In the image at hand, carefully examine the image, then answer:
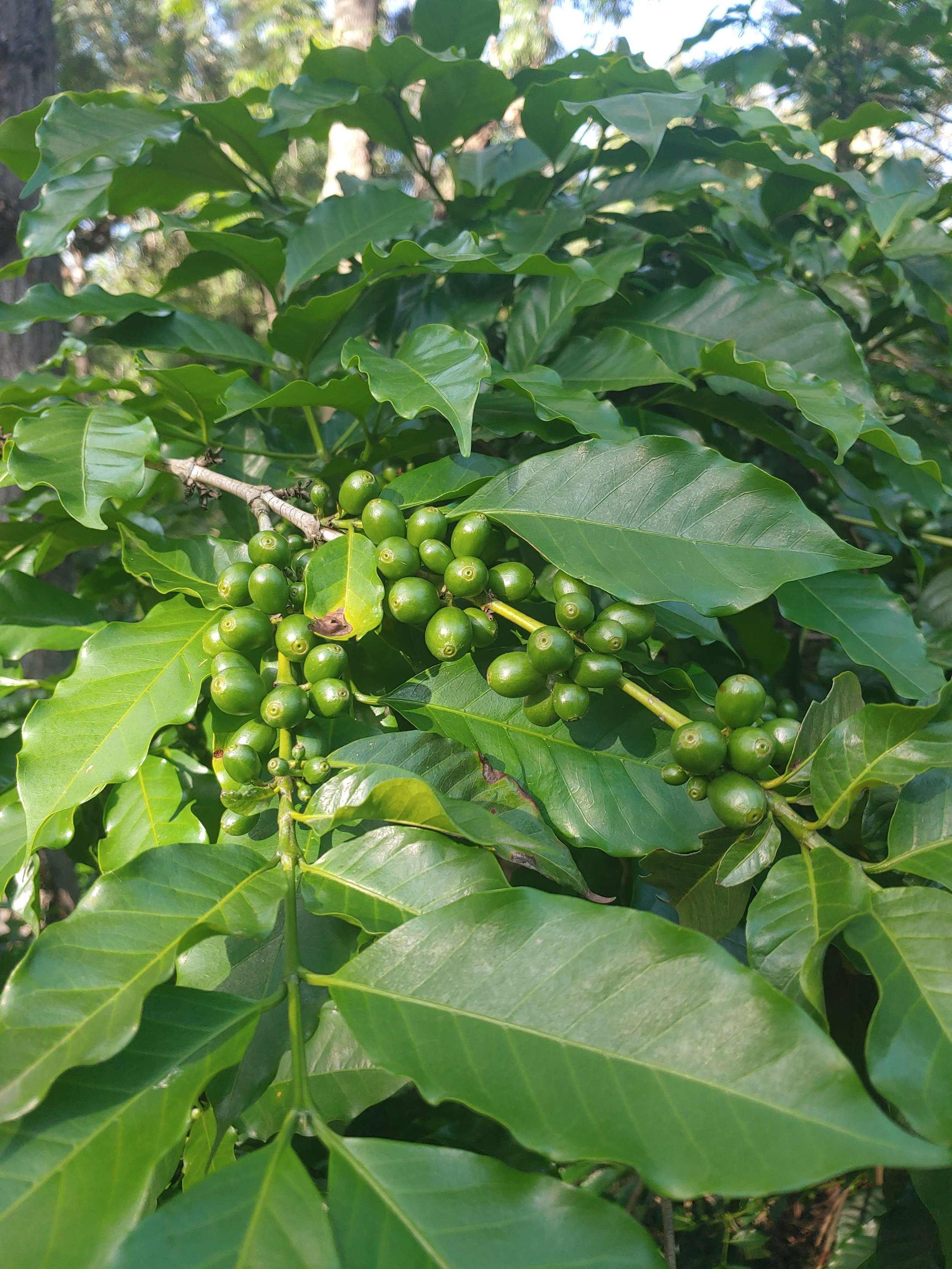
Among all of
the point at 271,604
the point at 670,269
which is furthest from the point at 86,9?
the point at 271,604

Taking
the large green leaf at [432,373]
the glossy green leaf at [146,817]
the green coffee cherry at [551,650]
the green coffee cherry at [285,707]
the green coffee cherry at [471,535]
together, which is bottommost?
the glossy green leaf at [146,817]

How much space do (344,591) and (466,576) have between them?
138 mm

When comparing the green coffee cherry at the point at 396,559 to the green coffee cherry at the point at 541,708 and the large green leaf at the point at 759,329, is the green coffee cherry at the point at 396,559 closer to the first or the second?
the green coffee cherry at the point at 541,708

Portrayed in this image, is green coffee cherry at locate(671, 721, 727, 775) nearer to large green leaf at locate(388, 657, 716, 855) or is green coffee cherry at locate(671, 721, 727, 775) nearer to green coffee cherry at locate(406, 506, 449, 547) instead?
large green leaf at locate(388, 657, 716, 855)

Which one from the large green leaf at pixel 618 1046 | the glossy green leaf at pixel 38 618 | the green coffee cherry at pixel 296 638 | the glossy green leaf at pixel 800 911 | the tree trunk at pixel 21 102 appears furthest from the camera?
the tree trunk at pixel 21 102

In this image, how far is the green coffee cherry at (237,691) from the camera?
779 mm

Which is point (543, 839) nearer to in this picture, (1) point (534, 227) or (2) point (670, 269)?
(1) point (534, 227)

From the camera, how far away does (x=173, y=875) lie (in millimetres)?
669

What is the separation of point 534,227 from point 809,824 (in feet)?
3.70

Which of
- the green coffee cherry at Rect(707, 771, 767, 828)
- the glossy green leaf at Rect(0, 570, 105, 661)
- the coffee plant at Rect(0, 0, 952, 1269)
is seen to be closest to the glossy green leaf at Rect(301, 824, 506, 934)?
the coffee plant at Rect(0, 0, 952, 1269)

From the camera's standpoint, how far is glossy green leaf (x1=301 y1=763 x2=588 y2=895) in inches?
25.0

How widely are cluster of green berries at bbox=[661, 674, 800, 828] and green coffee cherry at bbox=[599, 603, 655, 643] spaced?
0.09 metres

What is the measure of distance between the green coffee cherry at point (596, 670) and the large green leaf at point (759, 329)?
61 cm

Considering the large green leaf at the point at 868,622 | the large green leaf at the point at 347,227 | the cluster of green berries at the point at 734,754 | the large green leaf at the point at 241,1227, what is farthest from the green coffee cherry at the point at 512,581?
the large green leaf at the point at 347,227
